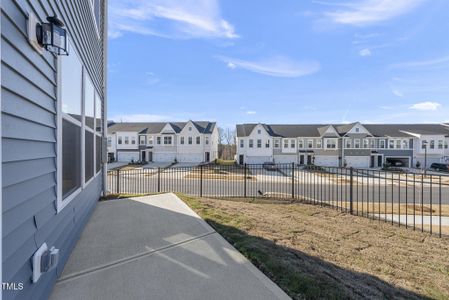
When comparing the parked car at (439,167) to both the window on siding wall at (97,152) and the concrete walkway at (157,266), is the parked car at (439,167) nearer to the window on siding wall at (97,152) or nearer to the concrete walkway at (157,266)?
the concrete walkway at (157,266)

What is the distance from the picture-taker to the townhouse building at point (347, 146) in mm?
39562

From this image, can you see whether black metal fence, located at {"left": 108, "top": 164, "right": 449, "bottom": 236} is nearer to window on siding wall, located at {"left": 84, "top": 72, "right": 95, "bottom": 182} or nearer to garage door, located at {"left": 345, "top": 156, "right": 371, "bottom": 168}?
window on siding wall, located at {"left": 84, "top": 72, "right": 95, "bottom": 182}

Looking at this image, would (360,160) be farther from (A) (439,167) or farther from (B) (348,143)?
(A) (439,167)

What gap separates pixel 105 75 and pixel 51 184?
20.7ft

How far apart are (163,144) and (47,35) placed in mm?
41428

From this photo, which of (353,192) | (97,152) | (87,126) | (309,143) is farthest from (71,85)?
(309,143)

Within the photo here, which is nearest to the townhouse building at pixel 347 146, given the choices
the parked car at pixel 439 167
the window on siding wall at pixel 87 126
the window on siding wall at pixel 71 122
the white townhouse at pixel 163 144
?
the parked car at pixel 439 167

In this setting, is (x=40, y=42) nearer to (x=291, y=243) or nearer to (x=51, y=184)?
(x=51, y=184)

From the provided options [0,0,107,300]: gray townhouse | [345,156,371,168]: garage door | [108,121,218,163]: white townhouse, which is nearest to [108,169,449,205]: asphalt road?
[0,0,107,300]: gray townhouse

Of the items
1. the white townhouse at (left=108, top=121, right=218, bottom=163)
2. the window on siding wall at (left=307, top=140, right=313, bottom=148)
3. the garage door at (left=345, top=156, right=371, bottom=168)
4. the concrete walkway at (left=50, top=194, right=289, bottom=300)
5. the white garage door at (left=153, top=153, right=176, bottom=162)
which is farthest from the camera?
the white garage door at (left=153, top=153, right=176, bottom=162)

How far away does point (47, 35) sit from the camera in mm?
2297

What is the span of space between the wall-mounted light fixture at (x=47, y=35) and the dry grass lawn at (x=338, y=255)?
3.39 metres

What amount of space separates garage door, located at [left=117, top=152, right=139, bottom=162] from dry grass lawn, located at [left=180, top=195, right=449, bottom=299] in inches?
1526

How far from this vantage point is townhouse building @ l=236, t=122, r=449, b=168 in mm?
39562
